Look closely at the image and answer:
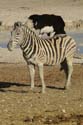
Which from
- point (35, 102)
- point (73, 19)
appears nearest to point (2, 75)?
point (35, 102)

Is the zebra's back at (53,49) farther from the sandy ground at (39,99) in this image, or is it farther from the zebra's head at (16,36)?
the sandy ground at (39,99)

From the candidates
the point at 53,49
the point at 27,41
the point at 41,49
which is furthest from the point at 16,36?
the point at 53,49

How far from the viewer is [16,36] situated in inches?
555

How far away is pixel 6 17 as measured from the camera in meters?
43.6

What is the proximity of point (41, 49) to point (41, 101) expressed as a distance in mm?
2027

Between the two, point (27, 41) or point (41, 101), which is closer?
point (41, 101)

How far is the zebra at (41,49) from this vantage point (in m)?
14.2

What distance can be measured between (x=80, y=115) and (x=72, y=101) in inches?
66.1

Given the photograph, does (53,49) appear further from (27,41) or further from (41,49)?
(27,41)

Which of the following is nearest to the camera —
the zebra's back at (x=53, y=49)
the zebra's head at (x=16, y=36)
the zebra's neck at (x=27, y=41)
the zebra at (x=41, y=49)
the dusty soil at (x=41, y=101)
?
the dusty soil at (x=41, y=101)

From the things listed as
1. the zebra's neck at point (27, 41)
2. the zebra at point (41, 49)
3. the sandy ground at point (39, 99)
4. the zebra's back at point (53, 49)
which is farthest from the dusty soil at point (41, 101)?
the zebra's neck at point (27, 41)

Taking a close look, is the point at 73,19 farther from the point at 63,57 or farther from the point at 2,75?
the point at 63,57

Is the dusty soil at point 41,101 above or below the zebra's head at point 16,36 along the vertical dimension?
below

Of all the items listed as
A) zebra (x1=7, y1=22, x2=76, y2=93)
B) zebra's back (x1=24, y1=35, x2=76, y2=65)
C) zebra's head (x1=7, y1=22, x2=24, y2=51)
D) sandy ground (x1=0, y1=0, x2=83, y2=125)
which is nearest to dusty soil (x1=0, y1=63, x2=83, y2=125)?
sandy ground (x1=0, y1=0, x2=83, y2=125)
